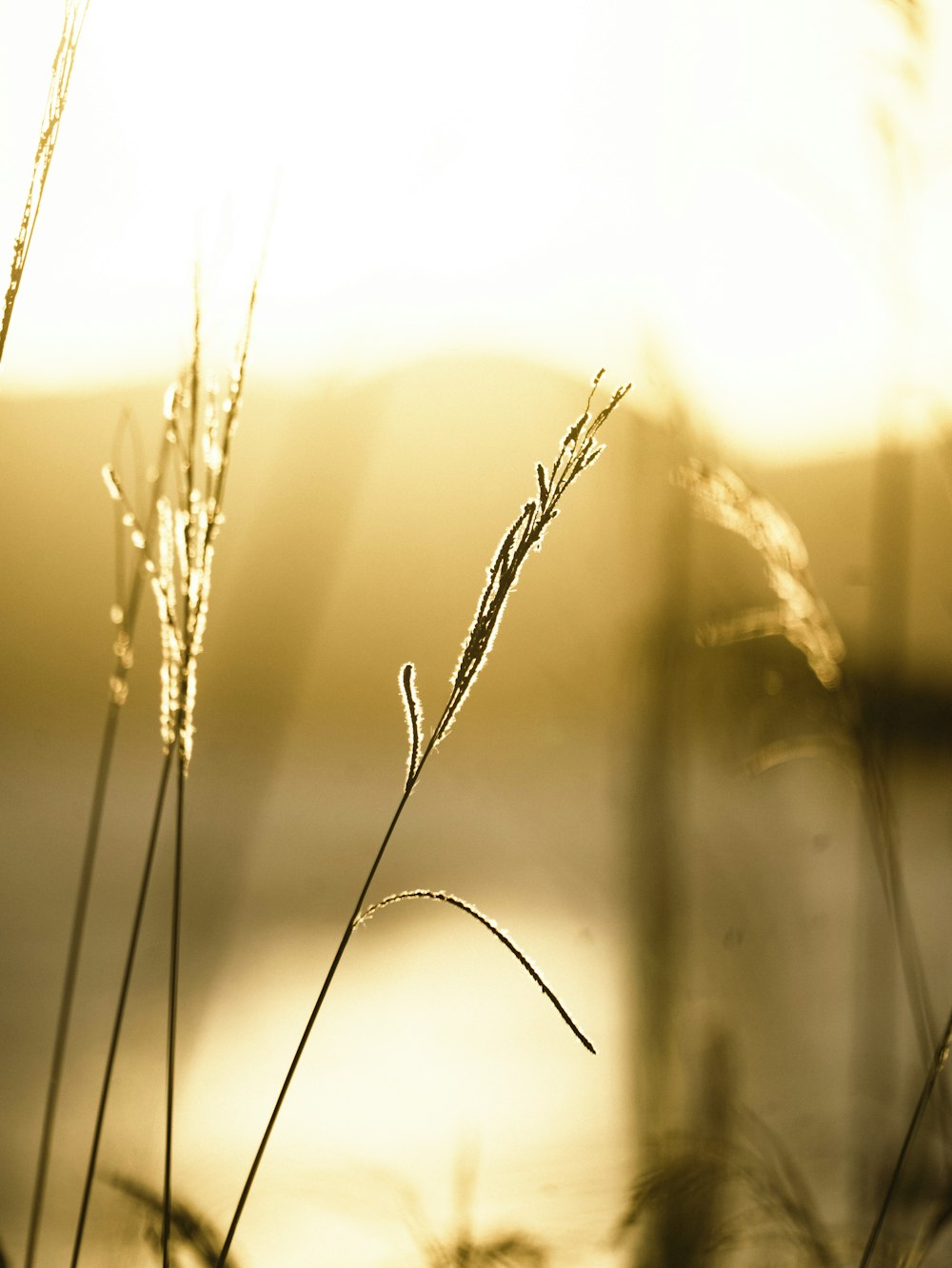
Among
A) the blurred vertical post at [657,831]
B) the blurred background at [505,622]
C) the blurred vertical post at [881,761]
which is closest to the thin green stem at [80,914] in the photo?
the blurred background at [505,622]

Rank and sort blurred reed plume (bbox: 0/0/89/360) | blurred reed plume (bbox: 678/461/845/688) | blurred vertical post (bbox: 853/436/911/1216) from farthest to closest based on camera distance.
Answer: blurred vertical post (bbox: 853/436/911/1216) → blurred reed plume (bbox: 678/461/845/688) → blurred reed plume (bbox: 0/0/89/360)

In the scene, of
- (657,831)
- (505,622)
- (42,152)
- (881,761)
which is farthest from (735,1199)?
(42,152)

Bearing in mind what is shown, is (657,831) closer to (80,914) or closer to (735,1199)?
(735,1199)

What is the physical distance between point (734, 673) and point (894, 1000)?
426 mm

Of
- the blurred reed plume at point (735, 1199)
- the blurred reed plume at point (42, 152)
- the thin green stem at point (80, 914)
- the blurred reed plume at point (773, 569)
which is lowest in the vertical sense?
the blurred reed plume at point (735, 1199)

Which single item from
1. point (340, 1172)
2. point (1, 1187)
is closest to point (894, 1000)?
point (340, 1172)

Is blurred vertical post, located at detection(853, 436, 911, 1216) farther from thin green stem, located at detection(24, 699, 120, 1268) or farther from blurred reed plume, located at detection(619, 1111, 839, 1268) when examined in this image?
thin green stem, located at detection(24, 699, 120, 1268)

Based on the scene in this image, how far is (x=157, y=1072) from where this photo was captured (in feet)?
3.04

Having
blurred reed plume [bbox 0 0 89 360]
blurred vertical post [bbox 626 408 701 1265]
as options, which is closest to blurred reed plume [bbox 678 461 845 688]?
blurred vertical post [bbox 626 408 701 1265]

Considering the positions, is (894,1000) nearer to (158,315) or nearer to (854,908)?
(854,908)

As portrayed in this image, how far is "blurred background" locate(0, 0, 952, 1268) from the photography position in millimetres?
908

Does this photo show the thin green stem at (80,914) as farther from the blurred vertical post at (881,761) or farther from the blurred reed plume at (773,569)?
the blurred vertical post at (881,761)

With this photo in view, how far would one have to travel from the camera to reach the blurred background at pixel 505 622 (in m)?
0.91

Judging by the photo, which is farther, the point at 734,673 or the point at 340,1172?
the point at 734,673
